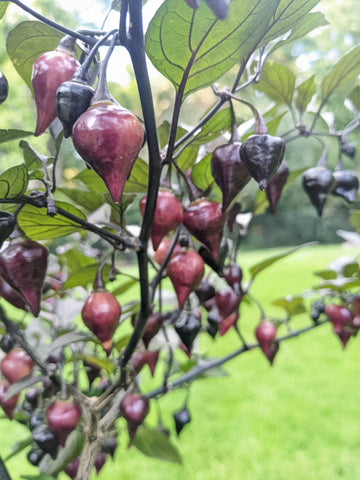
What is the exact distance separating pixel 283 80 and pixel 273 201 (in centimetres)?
19

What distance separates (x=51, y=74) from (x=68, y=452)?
0.46 metres

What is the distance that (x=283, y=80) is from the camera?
587 mm

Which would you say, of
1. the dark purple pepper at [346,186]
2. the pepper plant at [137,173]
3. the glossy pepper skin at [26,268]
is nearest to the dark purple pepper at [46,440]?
the pepper plant at [137,173]

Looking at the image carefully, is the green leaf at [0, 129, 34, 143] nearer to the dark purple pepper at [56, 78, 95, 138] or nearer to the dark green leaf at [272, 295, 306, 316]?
the dark purple pepper at [56, 78, 95, 138]

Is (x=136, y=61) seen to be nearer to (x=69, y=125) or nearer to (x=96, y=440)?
(x=69, y=125)

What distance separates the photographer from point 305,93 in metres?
0.63

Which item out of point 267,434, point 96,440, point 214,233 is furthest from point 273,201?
point 267,434

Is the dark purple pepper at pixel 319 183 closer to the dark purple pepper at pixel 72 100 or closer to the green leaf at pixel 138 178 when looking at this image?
the green leaf at pixel 138 178

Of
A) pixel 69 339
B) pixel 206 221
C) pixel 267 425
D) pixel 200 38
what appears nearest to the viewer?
pixel 200 38

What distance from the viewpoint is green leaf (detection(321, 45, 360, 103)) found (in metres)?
0.53

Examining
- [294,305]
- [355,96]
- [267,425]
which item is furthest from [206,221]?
[267,425]

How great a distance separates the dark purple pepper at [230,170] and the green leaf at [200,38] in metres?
0.05

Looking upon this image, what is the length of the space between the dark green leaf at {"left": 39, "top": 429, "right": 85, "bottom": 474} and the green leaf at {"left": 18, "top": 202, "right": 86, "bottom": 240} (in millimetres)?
298

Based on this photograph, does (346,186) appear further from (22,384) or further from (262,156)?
(22,384)
